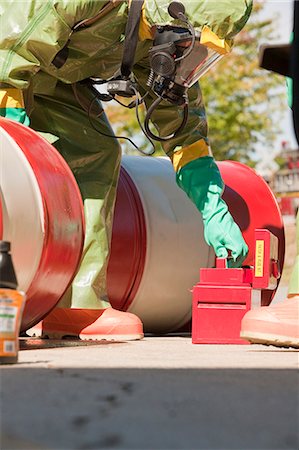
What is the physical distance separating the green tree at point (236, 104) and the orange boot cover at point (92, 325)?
558 inches

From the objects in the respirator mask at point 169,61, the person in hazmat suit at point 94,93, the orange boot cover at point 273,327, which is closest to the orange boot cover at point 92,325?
the person in hazmat suit at point 94,93

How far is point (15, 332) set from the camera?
2.94 metres

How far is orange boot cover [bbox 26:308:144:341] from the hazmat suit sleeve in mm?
652

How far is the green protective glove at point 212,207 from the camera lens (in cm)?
506

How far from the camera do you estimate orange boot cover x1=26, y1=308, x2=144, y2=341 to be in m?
4.70

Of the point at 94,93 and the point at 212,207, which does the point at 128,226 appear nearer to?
the point at 212,207

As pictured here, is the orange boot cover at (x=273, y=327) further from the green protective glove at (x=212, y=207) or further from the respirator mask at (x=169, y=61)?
the respirator mask at (x=169, y=61)

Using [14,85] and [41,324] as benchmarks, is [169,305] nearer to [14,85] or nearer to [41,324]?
[41,324]
